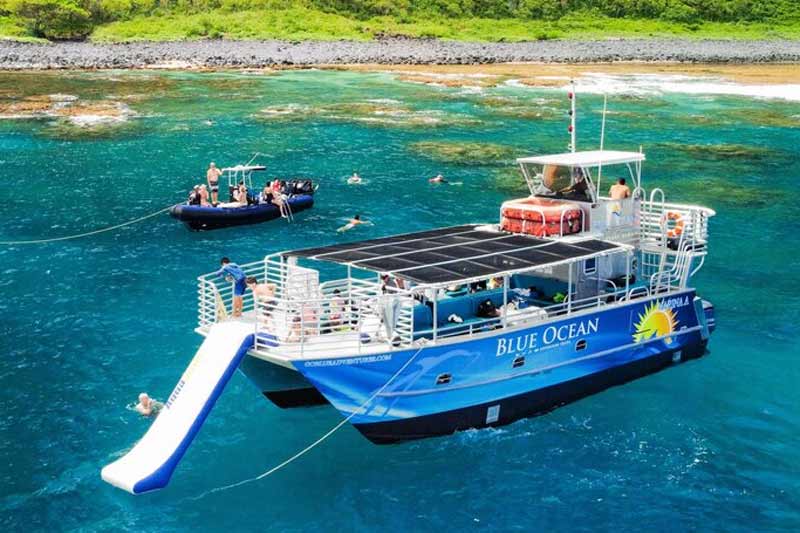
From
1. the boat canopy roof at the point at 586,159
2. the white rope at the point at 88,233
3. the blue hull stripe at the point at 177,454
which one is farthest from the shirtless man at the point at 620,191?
the white rope at the point at 88,233

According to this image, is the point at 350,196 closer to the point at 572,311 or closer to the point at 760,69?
the point at 572,311

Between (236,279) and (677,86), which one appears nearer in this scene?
(236,279)

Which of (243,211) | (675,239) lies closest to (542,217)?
(675,239)

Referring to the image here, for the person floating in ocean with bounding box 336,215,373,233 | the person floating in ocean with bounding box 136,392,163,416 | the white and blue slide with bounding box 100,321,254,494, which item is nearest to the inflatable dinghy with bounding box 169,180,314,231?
the person floating in ocean with bounding box 336,215,373,233

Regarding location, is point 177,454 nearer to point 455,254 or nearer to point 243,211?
point 455,254

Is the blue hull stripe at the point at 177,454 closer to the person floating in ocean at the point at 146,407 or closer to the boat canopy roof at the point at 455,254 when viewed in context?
the boat canopy roof at the point at 455,254
